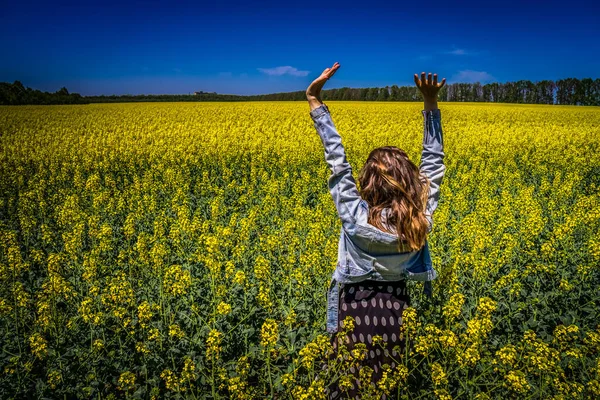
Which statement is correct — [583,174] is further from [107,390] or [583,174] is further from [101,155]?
[101,155]

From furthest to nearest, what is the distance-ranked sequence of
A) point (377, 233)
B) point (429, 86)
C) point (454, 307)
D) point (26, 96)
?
point (26, 96), point (454, 307), point (429, 86), point (377, 233)

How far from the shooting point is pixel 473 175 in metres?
11.3

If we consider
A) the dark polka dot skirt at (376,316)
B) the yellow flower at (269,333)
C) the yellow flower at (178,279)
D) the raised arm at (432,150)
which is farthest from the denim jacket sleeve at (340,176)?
the yellow flower at (178,279)

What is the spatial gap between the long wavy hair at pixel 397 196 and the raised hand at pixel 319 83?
A: 0.56 m

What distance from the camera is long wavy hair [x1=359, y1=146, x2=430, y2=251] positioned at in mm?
2465

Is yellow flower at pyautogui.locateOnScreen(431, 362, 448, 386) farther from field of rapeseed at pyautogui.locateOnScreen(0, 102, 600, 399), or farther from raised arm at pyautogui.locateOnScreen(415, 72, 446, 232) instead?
raised arm at pyautogui.locateOnScreen(415, 72, 446, 232)

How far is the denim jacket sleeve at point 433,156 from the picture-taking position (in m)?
2.95

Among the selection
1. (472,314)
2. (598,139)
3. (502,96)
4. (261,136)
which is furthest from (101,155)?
(502,96)

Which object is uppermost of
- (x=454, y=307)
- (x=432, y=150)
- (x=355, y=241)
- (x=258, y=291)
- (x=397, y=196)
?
(x=432, y=150)

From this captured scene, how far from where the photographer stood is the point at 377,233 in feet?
8.07

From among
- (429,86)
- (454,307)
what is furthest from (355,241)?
(454,307)

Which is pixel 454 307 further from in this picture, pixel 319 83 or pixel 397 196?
pixel 319 83

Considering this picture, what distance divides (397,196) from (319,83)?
35.1 inches

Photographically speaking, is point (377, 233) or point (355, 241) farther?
point (355, 241)
